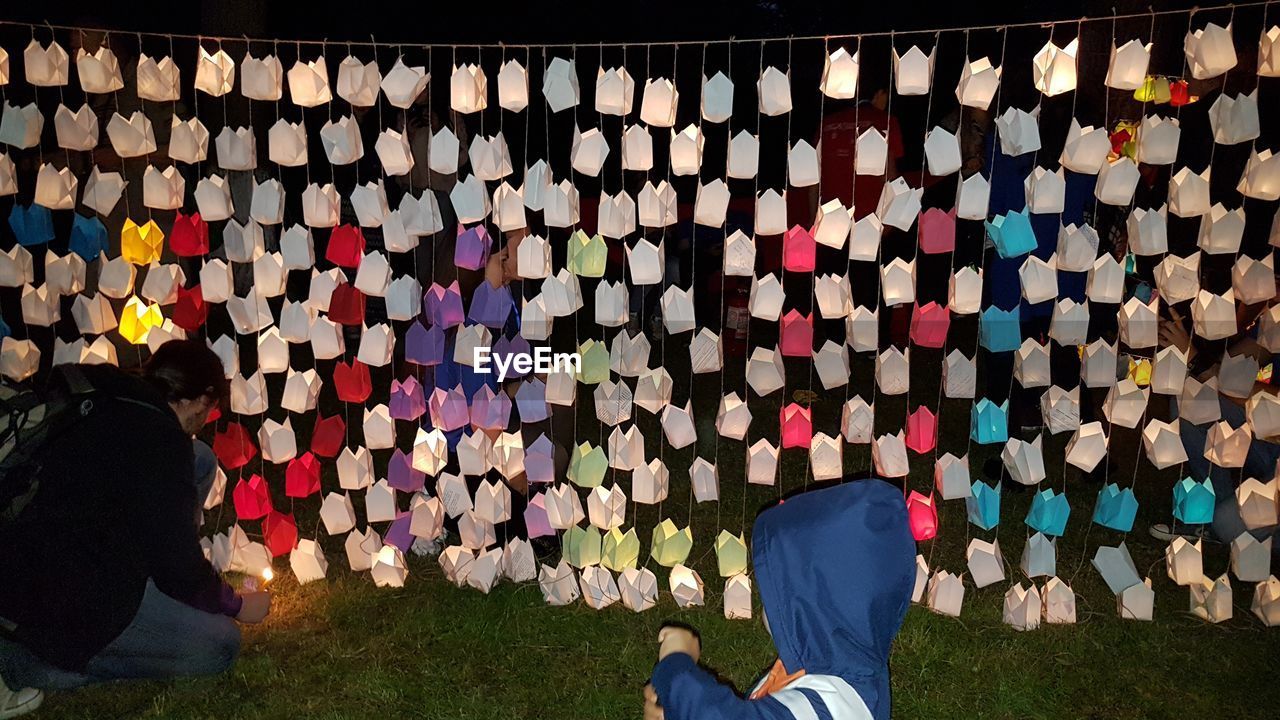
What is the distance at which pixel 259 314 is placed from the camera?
118 inches

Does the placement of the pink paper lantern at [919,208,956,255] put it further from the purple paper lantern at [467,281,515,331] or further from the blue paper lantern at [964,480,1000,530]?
the purple paper lantern at [467,281,515,331]

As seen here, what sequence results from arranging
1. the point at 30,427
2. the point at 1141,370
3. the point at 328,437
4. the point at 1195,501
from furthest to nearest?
the point at 1141,370, the point at 328,437, the point at 1195,501, the point at 30,427

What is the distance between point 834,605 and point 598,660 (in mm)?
1522

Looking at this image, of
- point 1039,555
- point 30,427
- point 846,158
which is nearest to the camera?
point 30,427

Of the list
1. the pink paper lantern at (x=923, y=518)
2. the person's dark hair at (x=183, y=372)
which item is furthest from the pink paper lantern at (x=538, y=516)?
the pink paper lantern at (x=923, y=518)

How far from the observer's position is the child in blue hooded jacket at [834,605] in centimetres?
156

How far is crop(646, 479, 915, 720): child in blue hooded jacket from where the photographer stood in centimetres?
156

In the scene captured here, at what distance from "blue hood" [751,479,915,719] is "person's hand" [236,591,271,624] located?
2064mm

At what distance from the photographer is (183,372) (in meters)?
2.61

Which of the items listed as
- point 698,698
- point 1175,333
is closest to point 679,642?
point 698,698

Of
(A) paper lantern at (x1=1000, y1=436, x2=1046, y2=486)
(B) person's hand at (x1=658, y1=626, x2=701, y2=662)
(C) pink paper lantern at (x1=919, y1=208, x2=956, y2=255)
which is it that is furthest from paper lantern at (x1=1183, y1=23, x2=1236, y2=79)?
(B) person's hand at (x1=658, y1=626, x2=701, y2=662)

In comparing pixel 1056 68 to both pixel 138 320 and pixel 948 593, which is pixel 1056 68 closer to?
pixel 948 593

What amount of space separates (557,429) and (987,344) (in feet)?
5.24

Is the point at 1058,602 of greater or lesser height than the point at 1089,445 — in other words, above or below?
below
